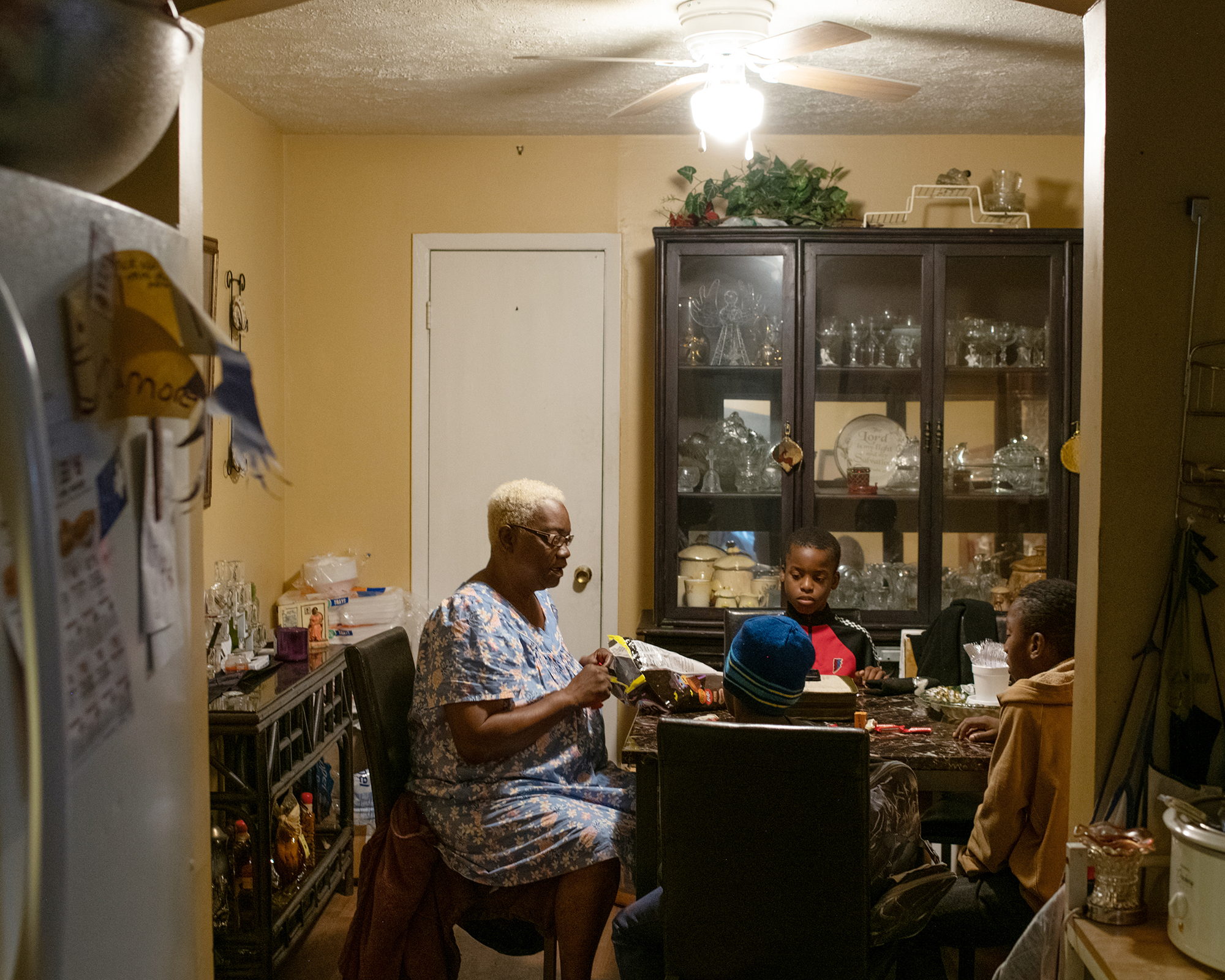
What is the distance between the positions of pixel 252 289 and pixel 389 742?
2107 mm

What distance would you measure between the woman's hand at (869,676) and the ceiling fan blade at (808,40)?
1622 mm

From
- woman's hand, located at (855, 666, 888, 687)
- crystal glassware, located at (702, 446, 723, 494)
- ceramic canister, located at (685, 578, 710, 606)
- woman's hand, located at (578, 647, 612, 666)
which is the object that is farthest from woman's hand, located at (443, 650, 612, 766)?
crystal glassware, located at (702, 446, 723, 494)

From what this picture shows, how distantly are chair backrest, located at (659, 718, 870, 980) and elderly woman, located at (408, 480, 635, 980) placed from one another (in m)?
0.42

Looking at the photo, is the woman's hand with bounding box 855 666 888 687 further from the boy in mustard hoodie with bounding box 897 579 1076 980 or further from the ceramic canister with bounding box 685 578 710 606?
the ceramic canister with bounding box 685 578 710 606

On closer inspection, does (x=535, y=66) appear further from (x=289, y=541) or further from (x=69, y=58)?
(x=69, y=58)

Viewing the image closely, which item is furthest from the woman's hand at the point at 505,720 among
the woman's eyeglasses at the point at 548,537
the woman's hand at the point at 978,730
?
the woman's hand at the point at 978,730

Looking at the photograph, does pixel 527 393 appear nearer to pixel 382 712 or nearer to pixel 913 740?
pixel 382 712

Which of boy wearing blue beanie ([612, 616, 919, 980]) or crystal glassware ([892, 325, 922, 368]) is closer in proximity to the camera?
boy wearing blue beanie ([612, 616, 919, 980])

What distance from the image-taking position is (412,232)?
408cm

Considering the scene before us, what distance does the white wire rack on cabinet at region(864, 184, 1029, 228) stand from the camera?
3.85 meters

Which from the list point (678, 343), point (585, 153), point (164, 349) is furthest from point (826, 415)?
point (164, 349)

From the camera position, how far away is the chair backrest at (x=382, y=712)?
7.36 feet

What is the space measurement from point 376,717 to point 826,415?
88.1 inches

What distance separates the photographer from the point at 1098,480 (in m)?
1.45
